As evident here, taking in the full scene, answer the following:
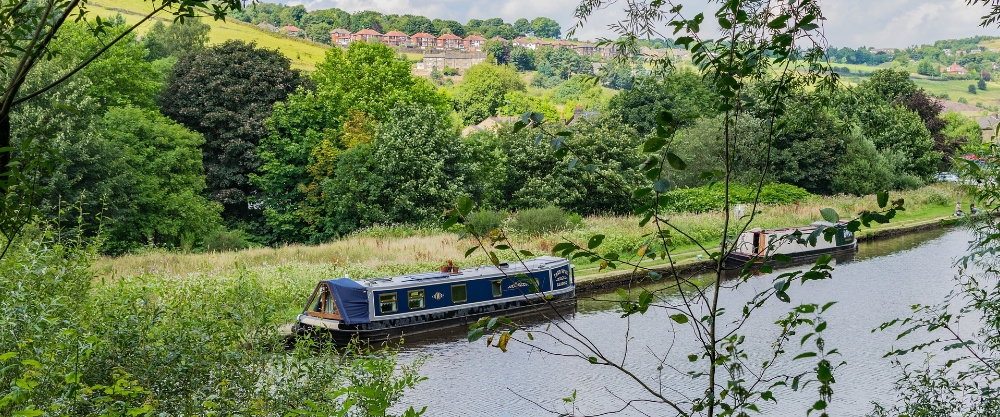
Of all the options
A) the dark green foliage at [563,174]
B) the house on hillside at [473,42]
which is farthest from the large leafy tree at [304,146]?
the house on hillside at [473,42]

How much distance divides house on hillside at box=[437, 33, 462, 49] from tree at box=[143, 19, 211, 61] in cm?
10005

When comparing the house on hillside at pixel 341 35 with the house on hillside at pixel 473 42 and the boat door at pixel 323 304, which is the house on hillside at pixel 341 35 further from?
the boat door at pixel 323 304

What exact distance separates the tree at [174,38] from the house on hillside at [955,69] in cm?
12510

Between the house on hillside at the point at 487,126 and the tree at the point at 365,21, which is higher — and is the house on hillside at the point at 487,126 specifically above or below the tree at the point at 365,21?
below

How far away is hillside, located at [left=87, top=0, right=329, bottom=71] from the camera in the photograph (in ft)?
235

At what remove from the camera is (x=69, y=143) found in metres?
25.8

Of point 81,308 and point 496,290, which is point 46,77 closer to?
point 496,290

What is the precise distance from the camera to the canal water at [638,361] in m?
13.6

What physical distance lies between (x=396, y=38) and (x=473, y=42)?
529 inches

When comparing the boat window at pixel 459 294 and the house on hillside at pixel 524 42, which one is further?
the house on hillside at pixel 524 42

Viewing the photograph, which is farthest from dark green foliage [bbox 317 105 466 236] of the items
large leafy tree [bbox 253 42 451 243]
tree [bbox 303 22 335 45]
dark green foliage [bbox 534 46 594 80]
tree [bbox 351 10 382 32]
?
tree [bbox 351 10 382 32]

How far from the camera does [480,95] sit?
85.4 meters

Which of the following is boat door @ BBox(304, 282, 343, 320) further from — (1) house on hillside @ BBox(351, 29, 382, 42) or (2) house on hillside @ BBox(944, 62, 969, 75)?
(2) house on hillside @ BBox(944, 62, 969, 75)

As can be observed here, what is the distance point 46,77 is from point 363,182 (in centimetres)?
1034
